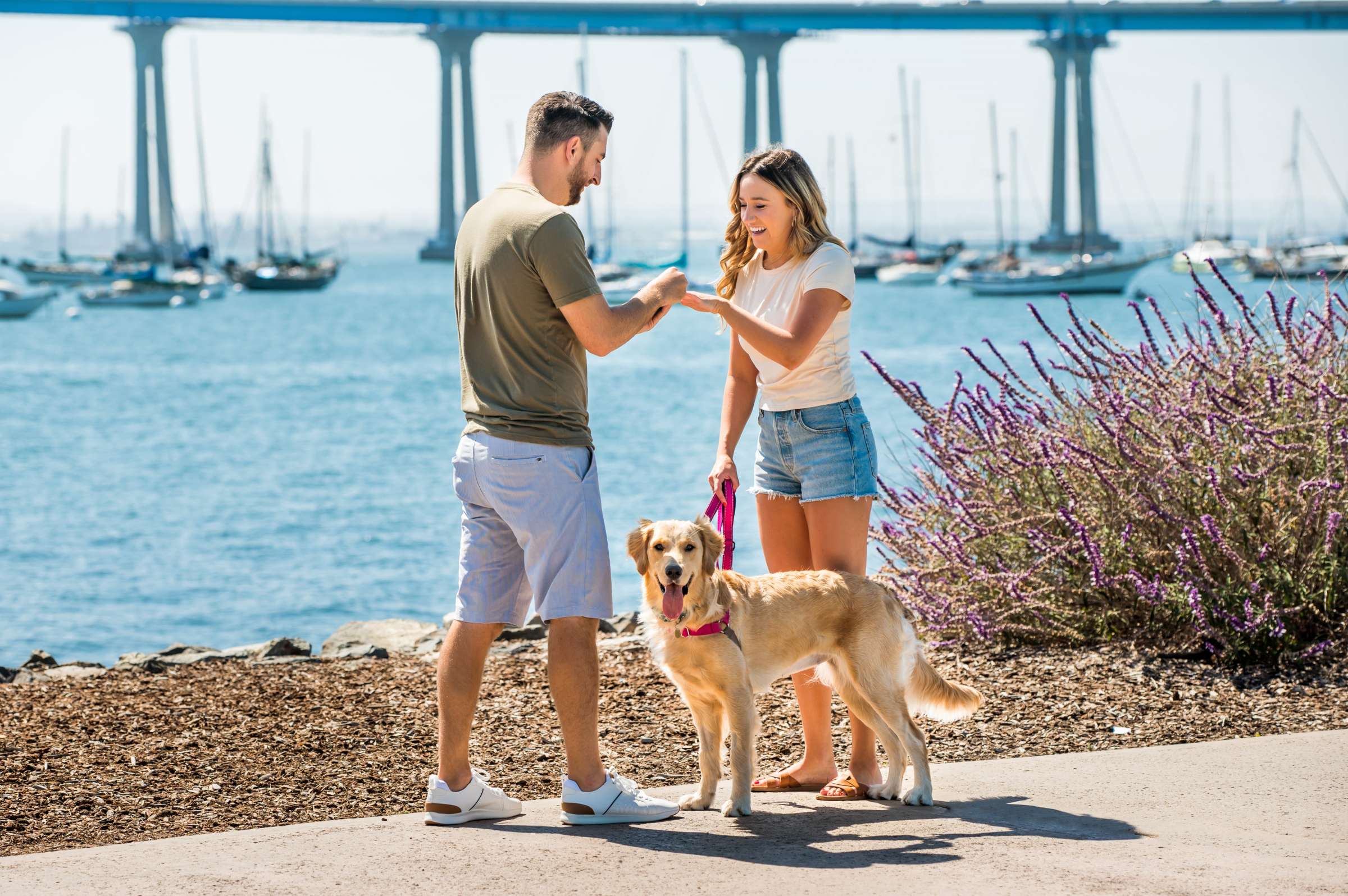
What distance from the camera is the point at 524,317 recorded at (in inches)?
170

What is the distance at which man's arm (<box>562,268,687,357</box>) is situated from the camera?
4.25m

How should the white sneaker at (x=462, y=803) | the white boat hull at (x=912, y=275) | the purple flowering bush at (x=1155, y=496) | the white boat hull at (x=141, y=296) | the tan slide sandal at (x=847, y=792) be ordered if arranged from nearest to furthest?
the white sneaker at (x=462, y=803) < the tan slide sandal at (x=847, y=792) < the purple flowering bush at (x=1155, y=496) < the white boat hull at (x=141, y=296) < the white boat hull at (x=912, y=275)

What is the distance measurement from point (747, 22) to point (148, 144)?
4079 centimetres

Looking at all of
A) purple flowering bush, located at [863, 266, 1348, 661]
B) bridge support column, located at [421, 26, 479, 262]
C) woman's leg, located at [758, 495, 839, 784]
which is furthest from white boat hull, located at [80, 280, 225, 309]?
woman's leg, located at [758, 495, 839, 784]

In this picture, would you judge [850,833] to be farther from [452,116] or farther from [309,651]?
[452,116]

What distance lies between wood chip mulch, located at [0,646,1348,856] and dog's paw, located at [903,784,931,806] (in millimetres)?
836

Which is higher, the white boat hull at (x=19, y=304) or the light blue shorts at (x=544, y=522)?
the white boat hull at (x=19, y=304)

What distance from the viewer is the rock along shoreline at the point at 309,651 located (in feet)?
25.5

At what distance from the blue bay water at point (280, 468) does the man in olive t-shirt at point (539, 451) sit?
4.36m

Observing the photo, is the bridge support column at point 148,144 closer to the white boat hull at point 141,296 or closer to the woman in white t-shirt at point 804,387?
the white boat hull at point 141,296

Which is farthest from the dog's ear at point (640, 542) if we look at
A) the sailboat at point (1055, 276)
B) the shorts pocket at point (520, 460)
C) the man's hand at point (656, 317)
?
the sailboat at point (1055, 276)

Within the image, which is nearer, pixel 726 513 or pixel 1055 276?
pixel 726 513

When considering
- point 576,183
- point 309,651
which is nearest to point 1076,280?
point 309,651

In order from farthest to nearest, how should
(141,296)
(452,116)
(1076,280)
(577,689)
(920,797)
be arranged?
(452,116), (141,296), (1076,280), (920,797), (577,689)
